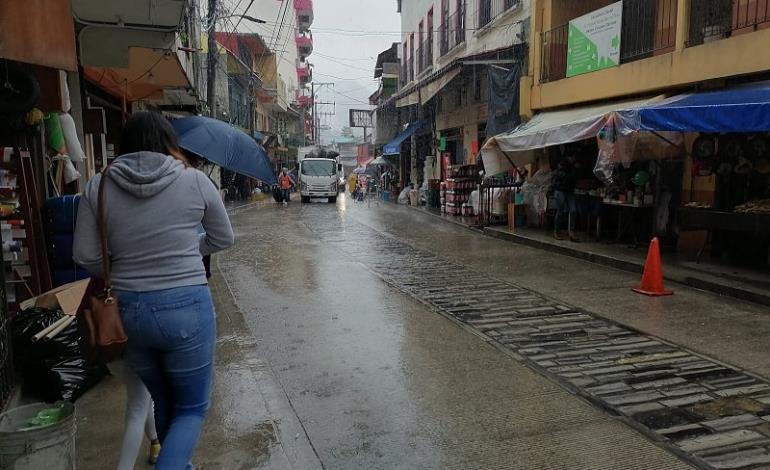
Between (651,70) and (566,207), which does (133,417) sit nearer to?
(651,70)

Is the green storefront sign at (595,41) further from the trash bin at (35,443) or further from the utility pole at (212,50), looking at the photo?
the trash bin at (35,443)

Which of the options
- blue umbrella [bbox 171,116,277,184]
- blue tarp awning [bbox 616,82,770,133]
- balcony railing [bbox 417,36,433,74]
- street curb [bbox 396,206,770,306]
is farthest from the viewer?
balcony railing [bbox 417,36,433,74]

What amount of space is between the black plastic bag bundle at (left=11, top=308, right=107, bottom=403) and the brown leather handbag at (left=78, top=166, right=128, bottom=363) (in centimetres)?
175

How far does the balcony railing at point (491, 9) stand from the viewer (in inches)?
664

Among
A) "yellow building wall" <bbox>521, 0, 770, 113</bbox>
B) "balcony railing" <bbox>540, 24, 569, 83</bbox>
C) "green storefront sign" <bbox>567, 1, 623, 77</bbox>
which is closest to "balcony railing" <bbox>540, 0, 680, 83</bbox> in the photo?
"green storefront sign" <bbox>567, 1, 623, 77</bbox>

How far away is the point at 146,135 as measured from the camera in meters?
2.52

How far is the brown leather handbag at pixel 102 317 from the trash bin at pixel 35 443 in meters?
0.63

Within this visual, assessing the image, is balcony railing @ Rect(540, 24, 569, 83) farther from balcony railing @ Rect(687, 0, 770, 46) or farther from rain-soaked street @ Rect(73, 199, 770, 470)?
rain-soaked street @ Rect(73, 199, 770, 470)

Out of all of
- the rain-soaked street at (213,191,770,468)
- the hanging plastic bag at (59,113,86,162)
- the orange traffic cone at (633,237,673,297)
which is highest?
the hanging plastic bag at (59,113,86,162)

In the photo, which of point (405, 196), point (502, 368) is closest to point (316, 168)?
point (405, 196)

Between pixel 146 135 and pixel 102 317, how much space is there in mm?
786

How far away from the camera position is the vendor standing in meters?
12.1

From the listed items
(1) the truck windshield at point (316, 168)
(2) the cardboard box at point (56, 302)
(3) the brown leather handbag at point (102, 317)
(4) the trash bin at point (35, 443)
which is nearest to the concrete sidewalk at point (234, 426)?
(4) the trash bin at point (35, 443)

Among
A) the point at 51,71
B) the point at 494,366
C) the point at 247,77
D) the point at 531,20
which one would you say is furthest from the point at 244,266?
the point at 247,77
